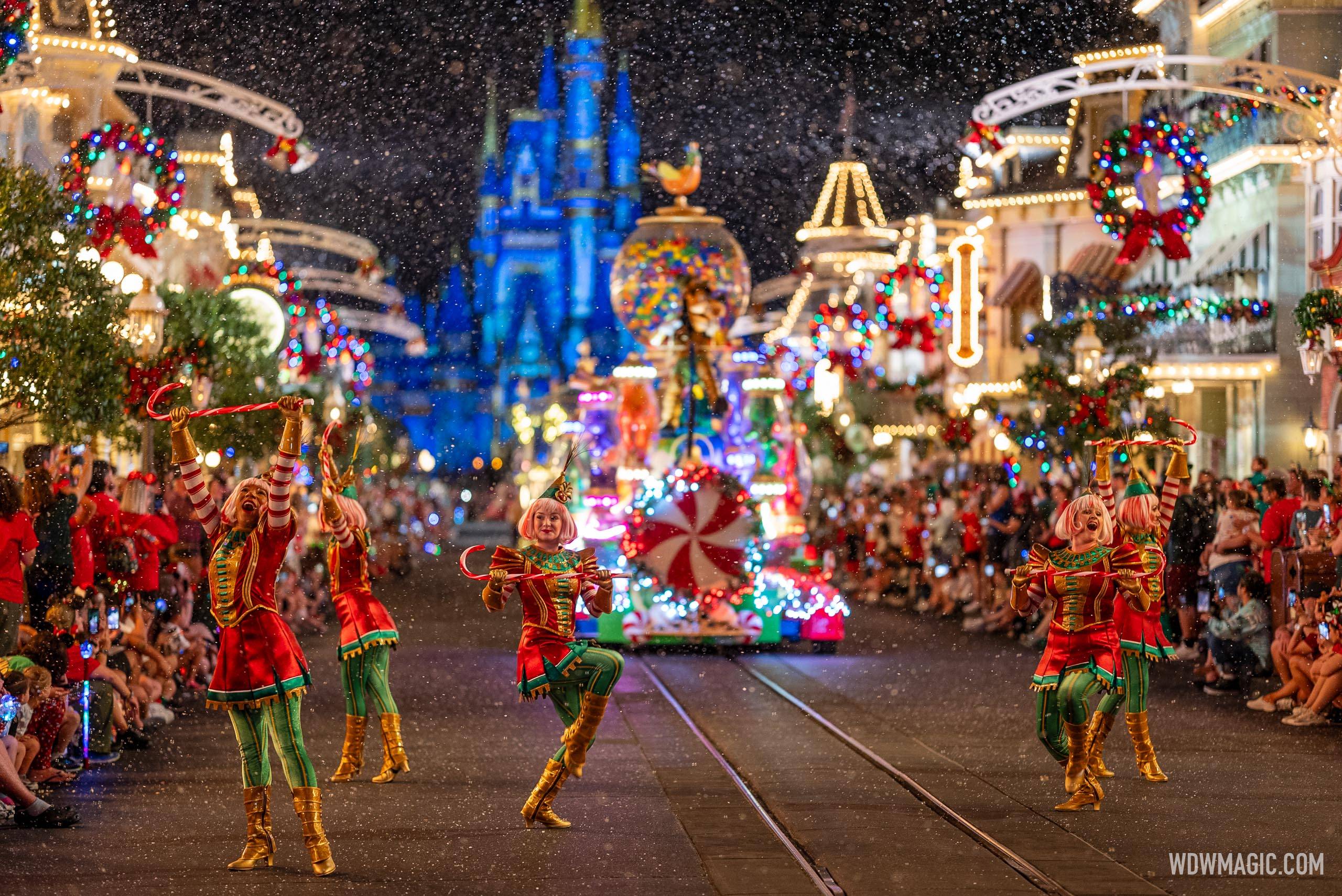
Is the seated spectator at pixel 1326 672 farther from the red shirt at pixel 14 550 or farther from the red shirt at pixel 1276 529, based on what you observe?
the red shirt at pixel 14 550

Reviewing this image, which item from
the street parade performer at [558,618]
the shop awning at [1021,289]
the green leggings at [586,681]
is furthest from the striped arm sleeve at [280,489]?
the shop awning at [1021,289]

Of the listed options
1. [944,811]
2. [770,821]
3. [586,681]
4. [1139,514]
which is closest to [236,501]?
[586,681]

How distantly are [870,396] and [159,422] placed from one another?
1411 inches

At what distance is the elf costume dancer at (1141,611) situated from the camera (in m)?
10.7

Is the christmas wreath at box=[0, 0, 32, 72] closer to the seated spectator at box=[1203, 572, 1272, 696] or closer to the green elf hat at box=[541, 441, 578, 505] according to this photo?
the green elf hat at box=[541, 441, 578, 505]

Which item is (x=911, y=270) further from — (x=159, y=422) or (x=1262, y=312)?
(x=159, y=422)

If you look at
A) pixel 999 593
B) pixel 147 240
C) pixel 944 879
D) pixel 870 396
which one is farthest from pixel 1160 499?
pixel 870 396

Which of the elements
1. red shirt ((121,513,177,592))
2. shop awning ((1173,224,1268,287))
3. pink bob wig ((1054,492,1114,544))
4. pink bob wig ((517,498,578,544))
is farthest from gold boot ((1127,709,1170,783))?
shop awning ((1173,224,1268,287))

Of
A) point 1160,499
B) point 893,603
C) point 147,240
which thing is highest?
point 147,240

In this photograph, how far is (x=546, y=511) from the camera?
9.71 metres

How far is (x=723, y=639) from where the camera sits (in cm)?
1884

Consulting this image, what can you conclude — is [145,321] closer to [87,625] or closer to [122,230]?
[122,230]

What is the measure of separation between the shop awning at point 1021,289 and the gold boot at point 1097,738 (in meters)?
35.5

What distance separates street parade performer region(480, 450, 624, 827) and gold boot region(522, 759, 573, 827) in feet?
0.46
